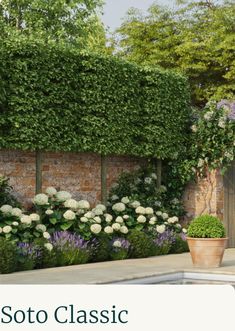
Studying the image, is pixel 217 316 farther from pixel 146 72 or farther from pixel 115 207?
pixel 146 72

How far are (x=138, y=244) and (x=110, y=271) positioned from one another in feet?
7.86

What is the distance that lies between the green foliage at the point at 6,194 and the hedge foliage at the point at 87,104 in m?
0.55

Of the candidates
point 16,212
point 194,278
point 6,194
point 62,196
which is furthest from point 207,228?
point 6,194

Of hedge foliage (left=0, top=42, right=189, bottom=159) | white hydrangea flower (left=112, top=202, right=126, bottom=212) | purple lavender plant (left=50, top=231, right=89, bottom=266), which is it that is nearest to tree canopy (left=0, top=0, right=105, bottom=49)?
hedge foliage (left=0, top=42, right=189, bottom=159)

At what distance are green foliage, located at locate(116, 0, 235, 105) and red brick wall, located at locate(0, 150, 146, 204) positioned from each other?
9.72 metres

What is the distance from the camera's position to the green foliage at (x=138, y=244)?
452 inches

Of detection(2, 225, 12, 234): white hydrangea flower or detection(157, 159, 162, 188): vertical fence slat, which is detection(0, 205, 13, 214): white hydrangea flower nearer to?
detection(2, 225, 12, 234): white hydrangea flower

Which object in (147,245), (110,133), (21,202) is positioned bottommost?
(147,245)

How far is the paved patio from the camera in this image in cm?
813

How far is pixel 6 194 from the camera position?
411 inches

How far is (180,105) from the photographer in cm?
1367

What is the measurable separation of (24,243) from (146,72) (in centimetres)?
464

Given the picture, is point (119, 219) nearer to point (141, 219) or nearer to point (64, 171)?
point (141, 219)

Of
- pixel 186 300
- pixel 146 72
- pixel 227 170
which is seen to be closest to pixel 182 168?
pixel 227 170
